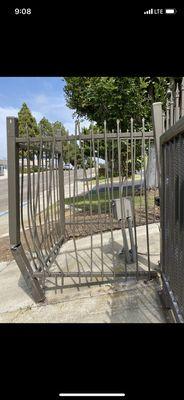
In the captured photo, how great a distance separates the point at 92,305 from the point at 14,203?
130cm

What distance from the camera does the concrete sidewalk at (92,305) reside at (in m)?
2.87

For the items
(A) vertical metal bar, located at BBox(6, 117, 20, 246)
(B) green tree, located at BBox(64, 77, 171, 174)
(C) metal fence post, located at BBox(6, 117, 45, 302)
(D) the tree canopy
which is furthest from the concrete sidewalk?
(D) the tree canopy

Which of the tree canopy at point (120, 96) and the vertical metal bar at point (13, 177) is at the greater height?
the tree canopy at point (120, 96)

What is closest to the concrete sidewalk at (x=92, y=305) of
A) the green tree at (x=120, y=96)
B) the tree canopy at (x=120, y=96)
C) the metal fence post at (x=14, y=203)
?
the metal fence post at (x=14, y=203)

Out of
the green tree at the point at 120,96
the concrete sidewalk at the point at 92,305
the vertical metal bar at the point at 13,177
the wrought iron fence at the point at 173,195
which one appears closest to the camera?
the wrought iron fence at the point at 173,195

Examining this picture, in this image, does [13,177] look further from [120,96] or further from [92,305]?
[120,96]

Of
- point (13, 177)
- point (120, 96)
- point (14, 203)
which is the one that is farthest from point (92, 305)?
point (120, 96)

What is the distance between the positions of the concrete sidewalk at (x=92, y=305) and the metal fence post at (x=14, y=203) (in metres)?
0.23

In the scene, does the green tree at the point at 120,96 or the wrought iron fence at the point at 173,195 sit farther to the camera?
the green tree at the point at 120,96

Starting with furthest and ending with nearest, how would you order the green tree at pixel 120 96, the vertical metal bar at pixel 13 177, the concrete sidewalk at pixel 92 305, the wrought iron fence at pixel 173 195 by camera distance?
the green tree at pixel 120 96 → the vertical metal bar at pixel 13 177 → the concrete sidewalk at pixel 92 305 → the wrought iron fence at pixel 173 195

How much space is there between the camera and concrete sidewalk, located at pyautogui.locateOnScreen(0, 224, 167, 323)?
9.41 feet

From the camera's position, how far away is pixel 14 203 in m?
3.20

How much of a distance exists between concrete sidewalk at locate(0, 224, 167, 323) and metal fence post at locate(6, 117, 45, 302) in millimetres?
229

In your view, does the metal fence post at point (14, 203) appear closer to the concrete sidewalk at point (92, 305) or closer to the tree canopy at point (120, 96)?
the concrete sidewalk at point (92, 305)
